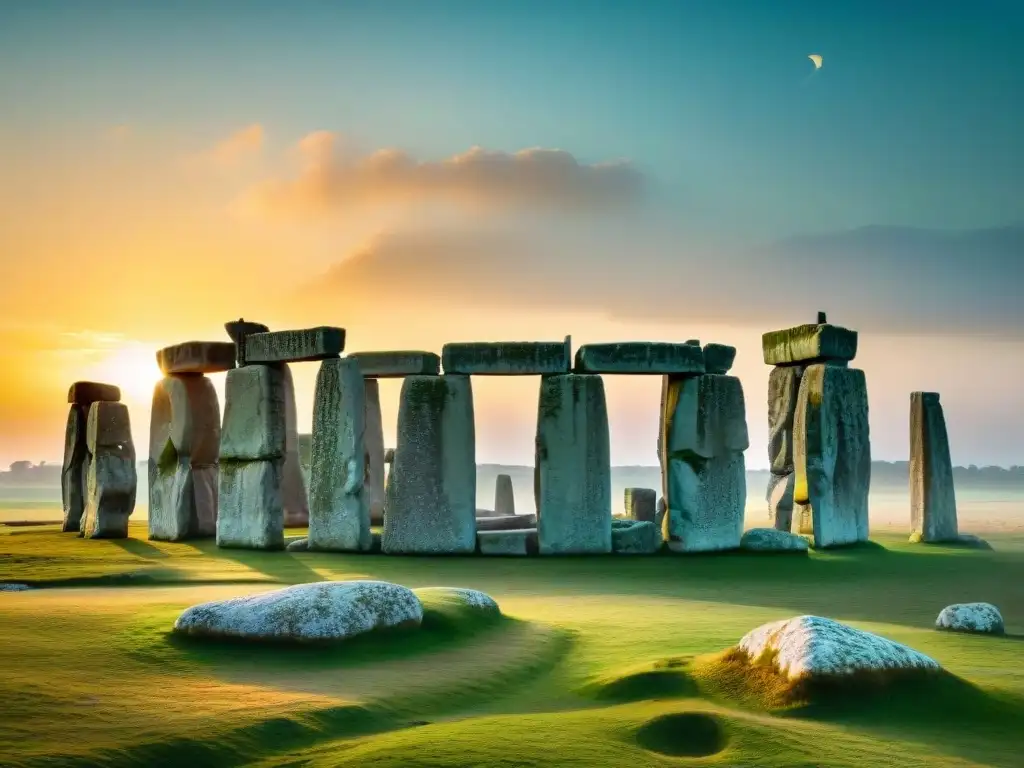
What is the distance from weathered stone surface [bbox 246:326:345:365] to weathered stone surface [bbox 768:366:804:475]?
26.4ft

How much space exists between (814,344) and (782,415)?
10.2 feet

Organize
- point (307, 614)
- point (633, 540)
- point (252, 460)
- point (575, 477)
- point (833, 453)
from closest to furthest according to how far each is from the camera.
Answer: point (307, 614) → point (575, 477) → point (633, 540) → point (833, 453) → point (252, 460)

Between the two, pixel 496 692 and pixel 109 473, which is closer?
pixel 496 692

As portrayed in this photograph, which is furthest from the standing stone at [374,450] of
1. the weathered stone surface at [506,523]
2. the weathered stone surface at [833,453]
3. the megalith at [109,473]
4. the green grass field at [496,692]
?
the green grass field at [496,692]

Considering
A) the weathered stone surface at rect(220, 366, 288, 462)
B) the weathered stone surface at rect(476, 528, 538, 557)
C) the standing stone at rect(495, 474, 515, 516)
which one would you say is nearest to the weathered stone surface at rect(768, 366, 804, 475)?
the weathered stone surface at rect(476, 528, 538, 557)

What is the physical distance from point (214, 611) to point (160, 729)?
8.40ft

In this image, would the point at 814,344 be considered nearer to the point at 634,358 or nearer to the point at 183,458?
the point at 634,358

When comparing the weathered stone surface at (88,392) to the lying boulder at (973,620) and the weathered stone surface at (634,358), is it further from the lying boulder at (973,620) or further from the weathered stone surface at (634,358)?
the lying boulder at (973,620)

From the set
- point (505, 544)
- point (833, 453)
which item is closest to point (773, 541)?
point (833, 453)

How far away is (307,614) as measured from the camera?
8617 mm

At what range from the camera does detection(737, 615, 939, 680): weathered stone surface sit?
6.98 metres

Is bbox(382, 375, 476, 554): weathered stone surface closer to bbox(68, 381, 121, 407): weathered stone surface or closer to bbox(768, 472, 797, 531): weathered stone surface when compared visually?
bbox(768, 472, 797, 531): weathered stone surface

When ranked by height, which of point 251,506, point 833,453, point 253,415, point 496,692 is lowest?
point 496,692

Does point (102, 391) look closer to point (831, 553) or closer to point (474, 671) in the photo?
point (831, 553)
